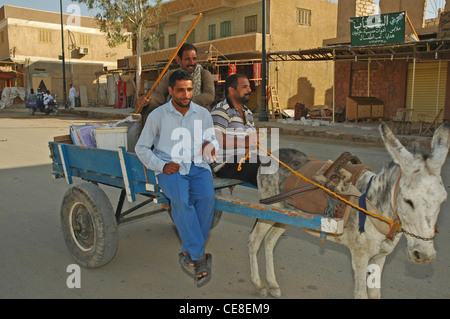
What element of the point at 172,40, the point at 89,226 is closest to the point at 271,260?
the point at 89,226

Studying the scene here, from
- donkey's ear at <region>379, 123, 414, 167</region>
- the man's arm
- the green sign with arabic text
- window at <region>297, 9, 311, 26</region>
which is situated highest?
window at <region>297, 9, 311, 26</region>

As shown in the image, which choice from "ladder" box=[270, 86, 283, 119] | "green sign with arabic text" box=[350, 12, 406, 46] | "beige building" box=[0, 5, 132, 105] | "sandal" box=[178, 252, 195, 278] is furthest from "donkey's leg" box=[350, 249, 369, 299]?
"beige building" box=[0, 5, 132, 105]

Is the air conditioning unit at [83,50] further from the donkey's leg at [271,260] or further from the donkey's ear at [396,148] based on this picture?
the donkey's ear at [396,148]

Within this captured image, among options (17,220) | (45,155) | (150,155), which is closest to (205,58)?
(45,155)

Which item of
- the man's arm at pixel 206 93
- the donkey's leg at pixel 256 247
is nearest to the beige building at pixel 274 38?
the man's arm at pixel 206 93

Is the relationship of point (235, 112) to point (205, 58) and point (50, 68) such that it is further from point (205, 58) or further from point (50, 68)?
point (50, 68)

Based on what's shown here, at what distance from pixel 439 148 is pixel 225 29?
26.9m

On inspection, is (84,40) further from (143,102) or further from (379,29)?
(143,102)

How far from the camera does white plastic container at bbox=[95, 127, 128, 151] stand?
14.8 ft

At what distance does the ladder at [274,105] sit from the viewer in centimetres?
2287

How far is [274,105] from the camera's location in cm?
2505

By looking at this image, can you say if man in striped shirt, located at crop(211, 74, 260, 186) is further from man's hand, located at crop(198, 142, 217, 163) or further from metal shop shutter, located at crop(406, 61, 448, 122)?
metal shop shutter, located at crop(406, 61, 448, 122)

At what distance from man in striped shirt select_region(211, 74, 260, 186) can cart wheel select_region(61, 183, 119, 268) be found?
1.24 meters
